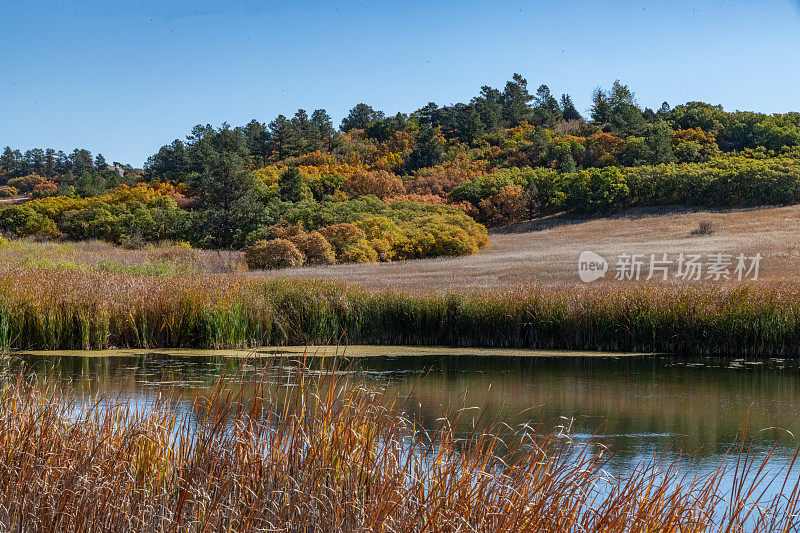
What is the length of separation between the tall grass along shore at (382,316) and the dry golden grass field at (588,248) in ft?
6.80

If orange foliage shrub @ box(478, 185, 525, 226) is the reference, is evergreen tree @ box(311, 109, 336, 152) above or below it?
above

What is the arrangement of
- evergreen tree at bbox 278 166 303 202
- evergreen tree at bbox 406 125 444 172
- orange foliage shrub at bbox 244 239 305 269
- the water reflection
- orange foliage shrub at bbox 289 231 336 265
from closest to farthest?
the water reflection → orange foliage shrub at bbox 244 239 305 269 → orange foliage shrub at bbox 289 231 336 265 → evergreen tree at bbox 278 166 303 202 → evergreen tree at bbox 406 125 444 172

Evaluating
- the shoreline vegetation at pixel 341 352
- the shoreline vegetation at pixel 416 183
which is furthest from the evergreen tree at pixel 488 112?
the shoreline vegetation at pixel 341 352

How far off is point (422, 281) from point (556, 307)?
5852mm

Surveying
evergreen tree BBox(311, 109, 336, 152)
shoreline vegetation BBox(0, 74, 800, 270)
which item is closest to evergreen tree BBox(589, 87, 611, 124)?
shoreline vegetation BBox(0, 74, 800, 270)

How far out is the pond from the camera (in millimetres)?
8227

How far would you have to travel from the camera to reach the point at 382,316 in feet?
52.9

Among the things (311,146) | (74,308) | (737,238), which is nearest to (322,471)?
(74,308)

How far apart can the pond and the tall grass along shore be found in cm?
86

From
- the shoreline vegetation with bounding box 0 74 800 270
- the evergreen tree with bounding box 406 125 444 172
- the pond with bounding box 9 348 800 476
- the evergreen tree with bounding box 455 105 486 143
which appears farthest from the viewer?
the evergreen tree with bounding box 455 105 486 143

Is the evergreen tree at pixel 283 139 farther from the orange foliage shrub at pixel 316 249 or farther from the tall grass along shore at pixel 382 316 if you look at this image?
the tall grass along shore at pixel 382 316

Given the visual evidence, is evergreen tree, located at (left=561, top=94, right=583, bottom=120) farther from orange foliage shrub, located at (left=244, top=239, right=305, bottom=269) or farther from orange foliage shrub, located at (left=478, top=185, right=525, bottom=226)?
orange foliage shrub, located at (left=244, top=239, right=305, bottom=269)

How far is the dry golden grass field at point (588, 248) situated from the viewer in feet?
70.4

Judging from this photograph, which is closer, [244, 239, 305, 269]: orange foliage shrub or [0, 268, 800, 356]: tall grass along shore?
[0, 268, 800, 356]: tall grass along shore
